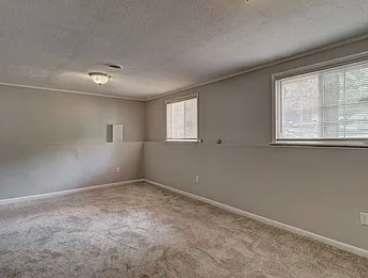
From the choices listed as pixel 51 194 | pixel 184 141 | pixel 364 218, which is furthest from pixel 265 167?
pixel 51 194

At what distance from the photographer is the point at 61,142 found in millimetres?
4676

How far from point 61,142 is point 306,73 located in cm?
454

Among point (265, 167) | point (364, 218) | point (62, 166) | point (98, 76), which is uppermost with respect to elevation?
point (98, 76)

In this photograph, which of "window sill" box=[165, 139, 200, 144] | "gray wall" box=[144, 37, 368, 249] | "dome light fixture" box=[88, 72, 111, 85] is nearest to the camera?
"gray wall" box=[144, 37, 368, 249]

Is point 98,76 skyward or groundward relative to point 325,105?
skyward

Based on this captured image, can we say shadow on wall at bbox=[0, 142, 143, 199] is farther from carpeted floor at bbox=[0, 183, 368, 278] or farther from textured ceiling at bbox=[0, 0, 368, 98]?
textured ceiling at bbox=[0, 0, 368, 98]

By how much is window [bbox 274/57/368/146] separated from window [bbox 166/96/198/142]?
1.74 meters

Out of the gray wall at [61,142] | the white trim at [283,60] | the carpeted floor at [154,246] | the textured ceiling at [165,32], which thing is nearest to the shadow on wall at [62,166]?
the gray wall at [61,142]

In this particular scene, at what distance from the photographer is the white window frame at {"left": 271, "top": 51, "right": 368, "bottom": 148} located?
7.48 ft

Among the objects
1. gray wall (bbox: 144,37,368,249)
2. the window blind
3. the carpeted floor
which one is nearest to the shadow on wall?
the carpeted floor

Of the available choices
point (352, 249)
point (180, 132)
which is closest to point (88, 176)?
point (180, 132)

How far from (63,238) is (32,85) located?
305 centimetres

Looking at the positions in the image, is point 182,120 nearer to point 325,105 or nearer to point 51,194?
point 325,105

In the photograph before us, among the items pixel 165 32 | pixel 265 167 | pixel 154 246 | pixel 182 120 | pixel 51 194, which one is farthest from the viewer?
pixel 182 120
